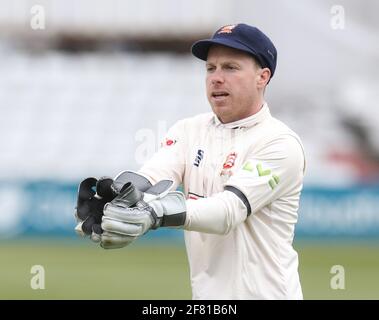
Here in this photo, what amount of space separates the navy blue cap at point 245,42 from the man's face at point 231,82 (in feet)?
0.14

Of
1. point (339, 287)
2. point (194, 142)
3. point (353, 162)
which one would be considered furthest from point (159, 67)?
point (194, 142)

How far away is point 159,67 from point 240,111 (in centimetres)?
1394

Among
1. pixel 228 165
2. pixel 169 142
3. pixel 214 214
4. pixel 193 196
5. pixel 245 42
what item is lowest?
pixel 214 214

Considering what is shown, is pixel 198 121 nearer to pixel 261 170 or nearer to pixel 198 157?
pixel 198 157

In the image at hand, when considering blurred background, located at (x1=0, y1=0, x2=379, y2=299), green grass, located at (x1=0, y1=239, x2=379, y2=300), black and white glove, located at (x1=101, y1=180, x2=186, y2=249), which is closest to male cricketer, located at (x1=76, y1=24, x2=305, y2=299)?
black and white glove, located at (x1=101, y1=180, x2=186, y2=249)

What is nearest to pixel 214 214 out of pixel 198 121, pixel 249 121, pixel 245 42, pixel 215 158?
pixel 215 158

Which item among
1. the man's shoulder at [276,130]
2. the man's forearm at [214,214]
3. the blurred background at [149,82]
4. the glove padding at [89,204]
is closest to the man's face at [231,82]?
the man's shoulder at [276,130]

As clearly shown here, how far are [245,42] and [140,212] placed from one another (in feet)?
A: 3.18

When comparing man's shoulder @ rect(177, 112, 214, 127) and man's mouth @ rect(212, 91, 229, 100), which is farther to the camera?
man's shoulder @ rect(177, 112, 214, 127)

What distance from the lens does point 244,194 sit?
13.4 ft

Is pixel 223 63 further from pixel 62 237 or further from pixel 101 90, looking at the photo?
pixel 101 90

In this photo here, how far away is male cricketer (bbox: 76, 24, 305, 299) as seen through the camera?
417 cm

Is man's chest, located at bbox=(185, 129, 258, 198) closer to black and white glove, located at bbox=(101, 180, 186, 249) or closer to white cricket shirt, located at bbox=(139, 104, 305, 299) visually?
white cricket shirt, located at bbox=(139, 104, 305, 299)

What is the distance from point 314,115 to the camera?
1755 cm
